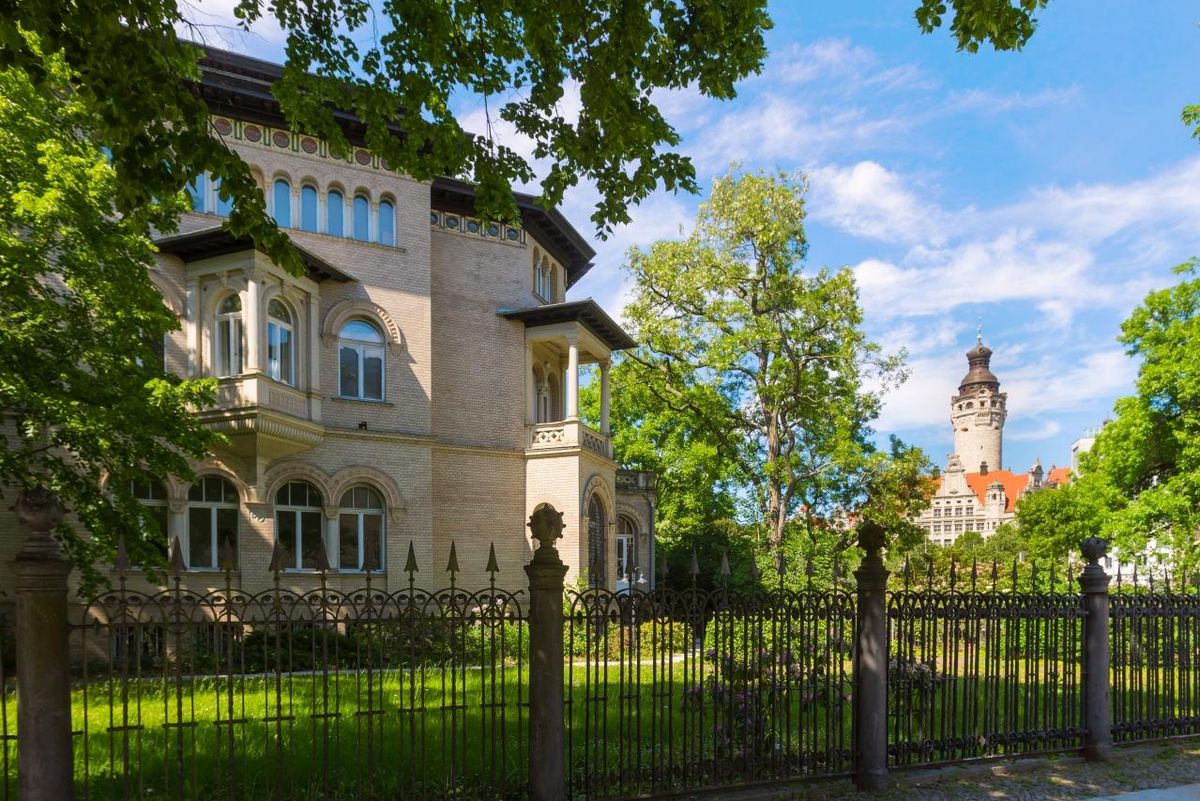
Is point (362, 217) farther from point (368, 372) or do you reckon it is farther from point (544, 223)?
point (544, 223)

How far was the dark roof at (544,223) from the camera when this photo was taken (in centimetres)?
2059

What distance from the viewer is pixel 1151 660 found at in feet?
29.8

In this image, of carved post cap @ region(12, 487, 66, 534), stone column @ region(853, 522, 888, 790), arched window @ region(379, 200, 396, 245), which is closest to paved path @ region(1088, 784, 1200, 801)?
stone column @ region(853, 522, 888, 790)

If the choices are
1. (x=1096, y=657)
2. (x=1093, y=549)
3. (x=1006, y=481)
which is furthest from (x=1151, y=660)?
(x=1006, y=481)

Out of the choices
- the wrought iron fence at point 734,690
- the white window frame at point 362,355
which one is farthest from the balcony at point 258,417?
the wrought iron fence at point 734,690

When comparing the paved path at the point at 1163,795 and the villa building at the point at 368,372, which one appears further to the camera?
the villa building at the point at 368,372

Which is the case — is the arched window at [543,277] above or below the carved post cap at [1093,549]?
above

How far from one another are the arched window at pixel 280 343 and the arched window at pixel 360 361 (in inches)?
49.7

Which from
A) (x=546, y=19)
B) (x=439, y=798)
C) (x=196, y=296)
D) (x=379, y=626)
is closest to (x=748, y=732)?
(x=439, y=798)

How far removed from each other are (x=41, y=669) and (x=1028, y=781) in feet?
28.0

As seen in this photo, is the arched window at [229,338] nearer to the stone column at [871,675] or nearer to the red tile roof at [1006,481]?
the stone column at [871,675]

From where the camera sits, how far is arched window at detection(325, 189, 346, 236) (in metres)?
18.9

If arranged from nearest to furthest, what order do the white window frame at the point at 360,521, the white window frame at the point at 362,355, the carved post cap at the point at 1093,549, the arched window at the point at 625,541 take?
1. the carved post cap at the point at 1093,549
2. the white window frame at the point at 360,521
3. the white window frame at the point at 362,355
4. the arched window at the point at 625,541

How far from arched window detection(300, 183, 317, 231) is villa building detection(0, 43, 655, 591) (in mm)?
48
